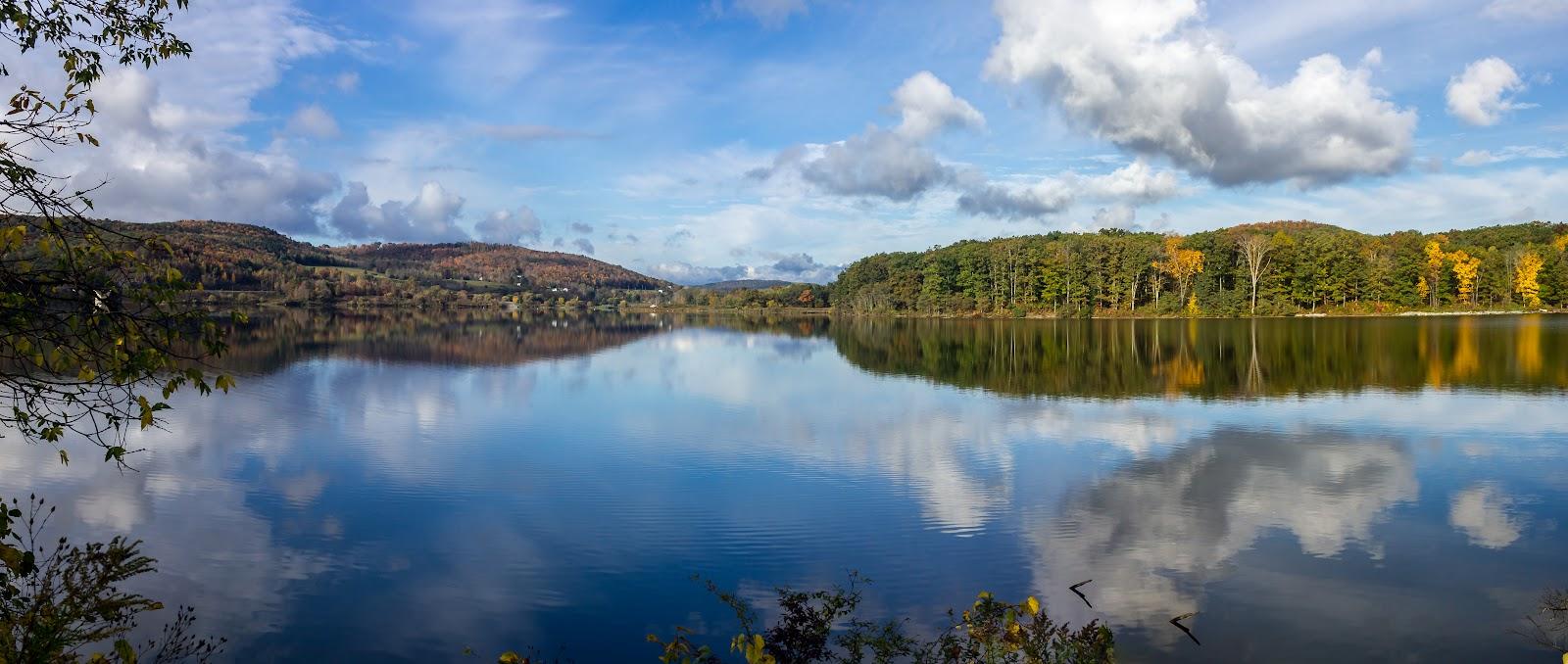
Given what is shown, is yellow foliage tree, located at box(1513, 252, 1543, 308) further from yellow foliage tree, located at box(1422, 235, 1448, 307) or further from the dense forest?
yellow foliage tree, located at box(1422, 235, 1448, 307)

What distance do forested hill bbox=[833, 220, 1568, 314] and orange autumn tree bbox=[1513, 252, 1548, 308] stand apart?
9 centimetres

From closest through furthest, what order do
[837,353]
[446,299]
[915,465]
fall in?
[915,465], [837,353], [446,299]

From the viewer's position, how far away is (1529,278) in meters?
73.9

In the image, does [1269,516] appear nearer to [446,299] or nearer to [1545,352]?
[1545,352]

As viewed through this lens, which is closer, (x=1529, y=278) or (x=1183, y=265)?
(x=1529, y=278)

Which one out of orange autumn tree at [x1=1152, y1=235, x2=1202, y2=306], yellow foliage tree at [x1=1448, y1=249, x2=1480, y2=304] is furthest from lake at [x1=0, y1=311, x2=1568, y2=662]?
yellow foliage tree at [x1=1448, y1=249, x2=1480, y2=304]

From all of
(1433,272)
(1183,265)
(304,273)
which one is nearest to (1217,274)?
(1183,265)

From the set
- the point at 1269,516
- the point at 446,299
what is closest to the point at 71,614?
the point at 1269,516

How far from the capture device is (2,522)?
12.0ft

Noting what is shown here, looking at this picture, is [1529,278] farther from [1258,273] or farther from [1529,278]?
[1258,273]

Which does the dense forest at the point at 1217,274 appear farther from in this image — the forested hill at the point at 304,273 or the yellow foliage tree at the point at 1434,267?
the forested hill at the point at 304,273

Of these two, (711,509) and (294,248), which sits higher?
(294,248)

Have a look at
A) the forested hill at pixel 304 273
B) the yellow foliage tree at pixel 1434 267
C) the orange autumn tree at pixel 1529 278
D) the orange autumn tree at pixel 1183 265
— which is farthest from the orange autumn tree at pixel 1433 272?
the forested hill at pixel 304 273

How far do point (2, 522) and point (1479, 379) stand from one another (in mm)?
31114
